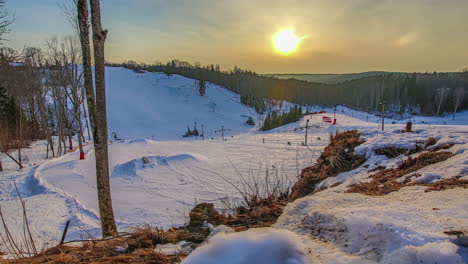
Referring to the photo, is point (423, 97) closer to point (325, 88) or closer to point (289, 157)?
point (325, 88)

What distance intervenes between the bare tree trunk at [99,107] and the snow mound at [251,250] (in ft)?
12.0

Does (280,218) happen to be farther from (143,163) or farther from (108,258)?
(143,163)

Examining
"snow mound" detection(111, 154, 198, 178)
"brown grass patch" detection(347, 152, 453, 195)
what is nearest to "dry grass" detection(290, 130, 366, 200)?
"brown grass patch" detection(347, 152, 453, 195)

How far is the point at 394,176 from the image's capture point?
3750mm

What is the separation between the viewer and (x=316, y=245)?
167 centimetres

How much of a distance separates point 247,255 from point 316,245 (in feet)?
2.07

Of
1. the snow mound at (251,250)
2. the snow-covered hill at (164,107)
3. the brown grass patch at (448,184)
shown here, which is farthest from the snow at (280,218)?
the snow-covered hill at (164,107)

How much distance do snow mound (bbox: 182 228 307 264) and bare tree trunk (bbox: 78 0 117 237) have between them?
3.67 metres

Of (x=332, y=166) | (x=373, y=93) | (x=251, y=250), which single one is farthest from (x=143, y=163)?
(x=373, y=93)

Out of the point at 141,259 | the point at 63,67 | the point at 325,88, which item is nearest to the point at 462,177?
the point at 141,259

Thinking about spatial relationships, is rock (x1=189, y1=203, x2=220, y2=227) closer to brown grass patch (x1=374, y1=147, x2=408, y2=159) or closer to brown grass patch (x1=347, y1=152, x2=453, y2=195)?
brown grass patch (x1=347, y1=152, x2=453, y2=195)

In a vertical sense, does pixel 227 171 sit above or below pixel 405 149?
below

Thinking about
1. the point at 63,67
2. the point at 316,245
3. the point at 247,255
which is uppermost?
the point at 63,67

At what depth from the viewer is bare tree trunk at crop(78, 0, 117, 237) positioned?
167 inches
